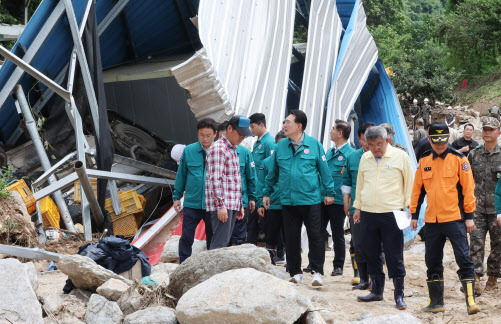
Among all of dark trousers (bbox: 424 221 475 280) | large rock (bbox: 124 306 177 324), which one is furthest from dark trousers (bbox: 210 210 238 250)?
dark trousers (bbox: 424 221 475 280)

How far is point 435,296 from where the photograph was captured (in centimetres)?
549

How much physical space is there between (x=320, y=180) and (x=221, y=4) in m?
4.25

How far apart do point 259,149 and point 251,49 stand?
10.5 ft

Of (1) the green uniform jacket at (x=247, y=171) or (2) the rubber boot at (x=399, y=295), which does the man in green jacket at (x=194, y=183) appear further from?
(2) the rubber boot at (x=399, y=295)

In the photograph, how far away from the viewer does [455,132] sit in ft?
69.1

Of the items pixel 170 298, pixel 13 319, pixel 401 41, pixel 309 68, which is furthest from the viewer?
pixel 401 41

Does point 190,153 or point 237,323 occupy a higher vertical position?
point 190,153

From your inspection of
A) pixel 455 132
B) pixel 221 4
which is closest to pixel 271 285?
pixel 221 4

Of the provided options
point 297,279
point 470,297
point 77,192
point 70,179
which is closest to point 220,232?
point 297,279

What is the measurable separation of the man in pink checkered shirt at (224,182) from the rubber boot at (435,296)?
6.45 feet

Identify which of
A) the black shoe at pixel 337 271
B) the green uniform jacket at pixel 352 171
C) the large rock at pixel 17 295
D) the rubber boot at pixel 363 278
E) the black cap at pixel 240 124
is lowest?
the black shoe at pixel 337 271

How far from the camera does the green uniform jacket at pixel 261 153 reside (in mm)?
7645

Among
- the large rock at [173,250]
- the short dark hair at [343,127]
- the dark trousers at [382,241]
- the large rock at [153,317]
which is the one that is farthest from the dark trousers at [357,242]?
the large rock at [153,317]

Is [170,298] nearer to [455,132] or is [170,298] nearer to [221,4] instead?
[221,4]
